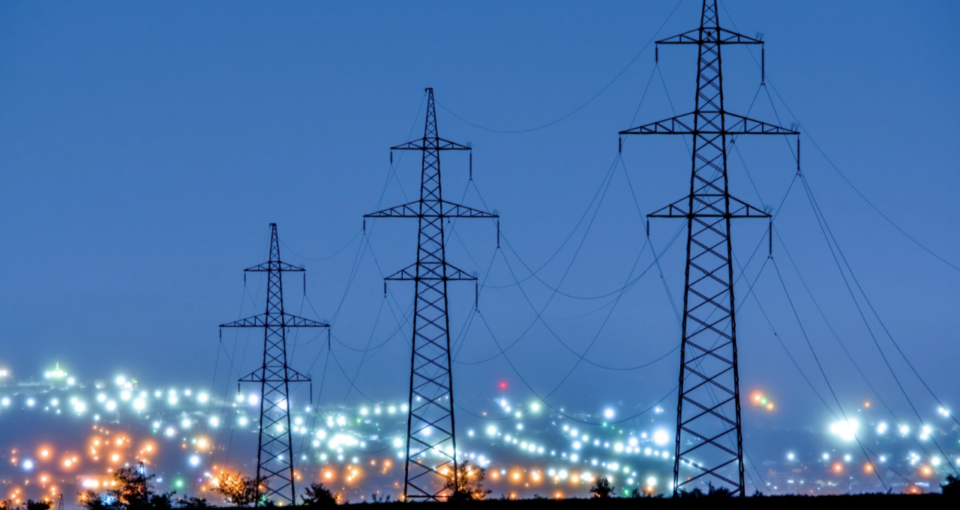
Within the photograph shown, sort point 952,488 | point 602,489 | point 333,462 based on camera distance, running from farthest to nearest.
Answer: point 333,462
point 602,489
point 952,488

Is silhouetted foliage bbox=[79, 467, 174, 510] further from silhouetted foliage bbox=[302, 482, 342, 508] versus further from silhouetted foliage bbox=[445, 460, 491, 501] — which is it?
silhouetted foliage bbox=[445, 460, 491, 501]

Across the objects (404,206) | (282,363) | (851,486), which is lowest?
(851,486)

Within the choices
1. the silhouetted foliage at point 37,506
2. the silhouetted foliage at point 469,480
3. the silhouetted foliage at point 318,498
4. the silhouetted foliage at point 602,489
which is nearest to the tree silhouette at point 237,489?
the silhouetted foliage at point 318,498

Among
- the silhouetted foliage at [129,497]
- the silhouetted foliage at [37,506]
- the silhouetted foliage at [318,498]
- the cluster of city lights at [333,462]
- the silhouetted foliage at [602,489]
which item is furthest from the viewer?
the cluster of city lights at [333,462]

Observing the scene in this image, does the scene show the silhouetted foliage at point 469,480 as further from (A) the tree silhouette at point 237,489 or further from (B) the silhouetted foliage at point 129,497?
(B) the silhouetted foliage at point 129,497

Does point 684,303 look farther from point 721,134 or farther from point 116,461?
point 116,461

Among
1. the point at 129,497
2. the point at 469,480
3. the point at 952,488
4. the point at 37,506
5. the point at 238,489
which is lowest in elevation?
the point at 952,488

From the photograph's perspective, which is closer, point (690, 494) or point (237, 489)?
point (690, 494)

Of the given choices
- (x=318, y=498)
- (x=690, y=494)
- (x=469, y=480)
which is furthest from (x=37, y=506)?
(x=690, y=494)

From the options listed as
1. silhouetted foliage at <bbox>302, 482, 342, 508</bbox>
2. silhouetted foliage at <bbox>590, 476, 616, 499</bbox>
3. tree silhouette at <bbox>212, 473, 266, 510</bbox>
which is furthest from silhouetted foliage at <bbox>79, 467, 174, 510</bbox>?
silhouetted foliage at <bbox>590, 476, 616, 499</bbox>

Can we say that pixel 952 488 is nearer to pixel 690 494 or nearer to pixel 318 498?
pixel 690 494

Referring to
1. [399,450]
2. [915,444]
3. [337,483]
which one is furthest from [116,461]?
[915,444]
